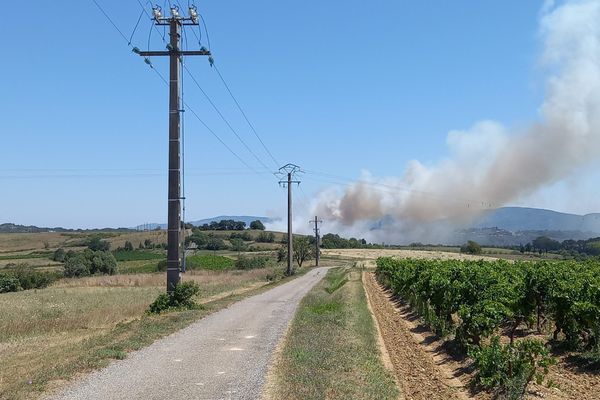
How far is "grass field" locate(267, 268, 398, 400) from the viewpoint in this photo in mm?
10688

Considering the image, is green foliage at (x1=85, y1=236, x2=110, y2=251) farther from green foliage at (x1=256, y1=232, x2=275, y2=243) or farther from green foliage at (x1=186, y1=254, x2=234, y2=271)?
green foliage at (x1=256, y1=232, x2=275, y2=243)

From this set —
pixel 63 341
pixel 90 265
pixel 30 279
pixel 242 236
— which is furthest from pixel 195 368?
pixel 242 236

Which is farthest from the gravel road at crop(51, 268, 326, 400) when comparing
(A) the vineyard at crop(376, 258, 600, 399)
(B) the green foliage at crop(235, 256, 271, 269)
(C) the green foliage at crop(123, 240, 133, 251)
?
(C) the green foliage at crop(123, 240, 133, 251)

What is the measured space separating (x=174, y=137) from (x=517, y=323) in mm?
15842

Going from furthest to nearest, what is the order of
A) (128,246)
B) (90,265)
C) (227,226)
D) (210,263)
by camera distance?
(227,226), (128,246), (210,263), (90,265)

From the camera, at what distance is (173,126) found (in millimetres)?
26391

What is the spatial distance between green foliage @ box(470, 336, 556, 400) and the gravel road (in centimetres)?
388

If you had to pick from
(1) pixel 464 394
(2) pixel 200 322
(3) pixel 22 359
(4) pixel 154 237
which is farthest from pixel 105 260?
(1) pixel 464 394

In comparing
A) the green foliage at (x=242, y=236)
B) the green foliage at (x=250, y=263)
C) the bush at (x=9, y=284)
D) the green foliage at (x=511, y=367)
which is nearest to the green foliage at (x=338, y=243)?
the green foliage at (x=242, y=236)

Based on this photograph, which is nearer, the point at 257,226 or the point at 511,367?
the point at 511,367

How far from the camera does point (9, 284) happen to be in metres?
63.3

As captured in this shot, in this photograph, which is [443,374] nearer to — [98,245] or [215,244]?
[215,244]

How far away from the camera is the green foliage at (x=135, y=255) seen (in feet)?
366

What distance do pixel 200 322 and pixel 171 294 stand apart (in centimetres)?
492
